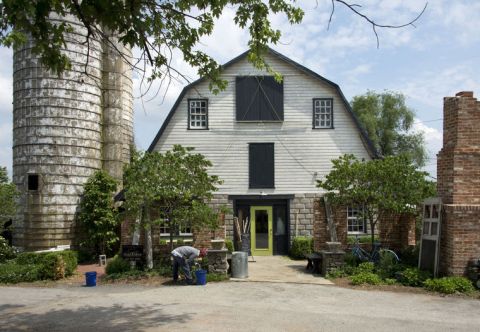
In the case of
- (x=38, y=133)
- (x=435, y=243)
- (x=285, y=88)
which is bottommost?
(x=435, y=243)

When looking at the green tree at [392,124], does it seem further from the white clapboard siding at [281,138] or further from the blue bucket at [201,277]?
the blue bucket at [201,277]

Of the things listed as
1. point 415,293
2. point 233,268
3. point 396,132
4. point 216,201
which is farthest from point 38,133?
point 396,132

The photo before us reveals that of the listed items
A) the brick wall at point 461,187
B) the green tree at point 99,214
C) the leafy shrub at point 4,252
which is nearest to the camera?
the brick wall at point 461,187

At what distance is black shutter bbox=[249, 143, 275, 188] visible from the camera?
20141 millimetres

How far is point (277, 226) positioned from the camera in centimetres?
2034

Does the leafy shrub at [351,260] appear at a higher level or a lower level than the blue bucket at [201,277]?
higher

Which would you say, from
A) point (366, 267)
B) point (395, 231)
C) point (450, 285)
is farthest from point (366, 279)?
point (395, 231)

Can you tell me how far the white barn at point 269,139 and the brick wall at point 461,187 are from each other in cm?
739

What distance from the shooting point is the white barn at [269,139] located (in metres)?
20.1

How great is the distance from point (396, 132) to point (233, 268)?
26.5 m

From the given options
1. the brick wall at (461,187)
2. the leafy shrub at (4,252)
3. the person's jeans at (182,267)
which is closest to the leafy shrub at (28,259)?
the leafy shrub at (4,252)

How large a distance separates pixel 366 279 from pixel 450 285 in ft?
7.03

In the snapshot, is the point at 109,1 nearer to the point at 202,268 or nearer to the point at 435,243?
the point at 202,268

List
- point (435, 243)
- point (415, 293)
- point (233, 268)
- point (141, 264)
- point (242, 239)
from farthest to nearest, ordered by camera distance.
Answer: point (242, 239), point (141, 264), point (233, 268), point (435, 243), point (415, 293)
